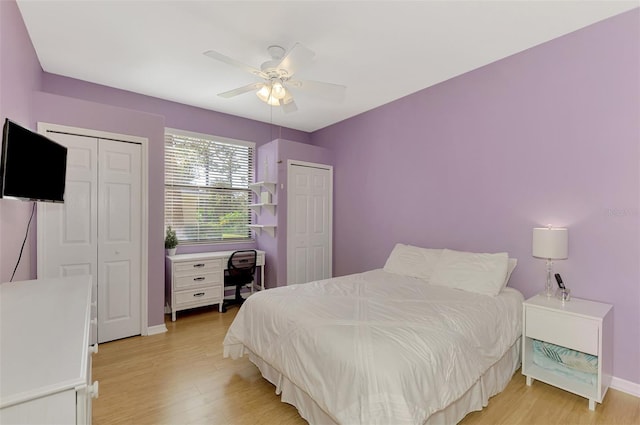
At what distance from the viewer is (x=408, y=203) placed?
388cm

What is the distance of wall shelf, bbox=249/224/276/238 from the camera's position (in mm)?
4469

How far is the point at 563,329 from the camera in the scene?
87.6 inches

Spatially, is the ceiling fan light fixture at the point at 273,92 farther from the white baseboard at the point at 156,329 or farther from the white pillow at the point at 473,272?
the white baseboard at the point at 156,329

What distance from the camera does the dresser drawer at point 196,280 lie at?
381cm

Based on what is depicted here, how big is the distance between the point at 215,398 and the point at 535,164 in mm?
3309

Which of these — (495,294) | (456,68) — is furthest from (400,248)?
(456,68)

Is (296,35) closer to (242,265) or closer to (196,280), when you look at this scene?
(242,265)

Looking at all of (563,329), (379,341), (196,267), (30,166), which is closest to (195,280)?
(196,267)

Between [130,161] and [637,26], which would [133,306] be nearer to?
[130,161]

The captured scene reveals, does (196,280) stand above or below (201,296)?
above

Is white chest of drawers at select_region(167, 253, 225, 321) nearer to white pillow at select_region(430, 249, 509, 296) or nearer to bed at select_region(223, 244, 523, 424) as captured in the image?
bed at select_region(223, 244, 523, 424)

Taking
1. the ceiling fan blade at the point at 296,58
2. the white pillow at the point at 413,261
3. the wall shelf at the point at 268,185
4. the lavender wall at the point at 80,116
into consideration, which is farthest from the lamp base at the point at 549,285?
the lavender wall at the point at 80,116

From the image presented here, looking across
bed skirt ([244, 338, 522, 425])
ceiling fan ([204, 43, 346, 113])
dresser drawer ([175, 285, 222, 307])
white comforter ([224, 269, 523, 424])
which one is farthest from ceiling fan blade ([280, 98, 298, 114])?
dresser drawer ([175, 285, 222, 307])

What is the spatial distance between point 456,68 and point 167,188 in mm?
3818
